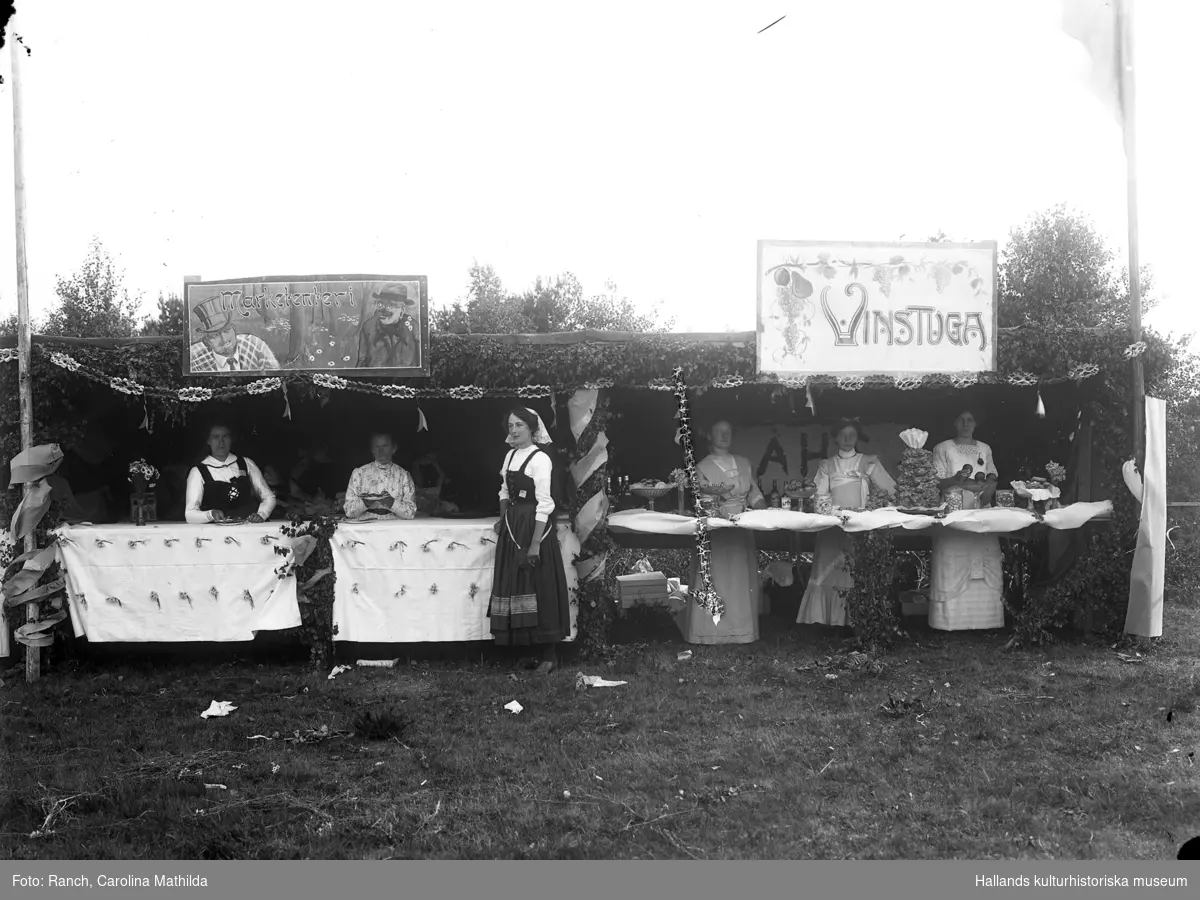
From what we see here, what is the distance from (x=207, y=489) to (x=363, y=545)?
1.55 meters

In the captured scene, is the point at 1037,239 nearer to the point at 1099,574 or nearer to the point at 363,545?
the point at 1099,574

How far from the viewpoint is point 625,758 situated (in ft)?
16.3

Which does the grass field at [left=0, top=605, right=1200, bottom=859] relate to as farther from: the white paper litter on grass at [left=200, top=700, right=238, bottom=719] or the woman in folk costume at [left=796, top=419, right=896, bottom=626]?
the woman in folk costume at [left=796, top=419, right=896, bottom=626]

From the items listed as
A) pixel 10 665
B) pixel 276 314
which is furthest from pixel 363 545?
pixel 10 665

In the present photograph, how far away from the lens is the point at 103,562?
7195mm

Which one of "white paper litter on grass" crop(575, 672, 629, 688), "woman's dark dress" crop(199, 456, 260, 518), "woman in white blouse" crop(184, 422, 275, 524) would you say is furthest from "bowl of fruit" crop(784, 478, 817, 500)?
"woman's dark dress" crop(199, 456, 260, 518)

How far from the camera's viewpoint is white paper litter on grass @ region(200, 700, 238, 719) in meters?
6.01

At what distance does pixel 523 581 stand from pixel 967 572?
11.9 feet

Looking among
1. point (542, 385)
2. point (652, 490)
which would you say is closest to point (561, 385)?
point (542, 385)

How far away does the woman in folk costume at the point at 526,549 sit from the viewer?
270 inches

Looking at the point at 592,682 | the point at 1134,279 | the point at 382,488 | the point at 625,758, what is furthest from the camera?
the point at 382,488

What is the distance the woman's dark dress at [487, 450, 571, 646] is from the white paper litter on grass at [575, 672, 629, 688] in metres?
0.51

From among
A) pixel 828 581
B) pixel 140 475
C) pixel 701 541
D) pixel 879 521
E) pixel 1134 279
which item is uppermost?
pixel 1134 279

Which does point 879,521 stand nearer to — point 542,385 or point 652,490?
point 652,490
